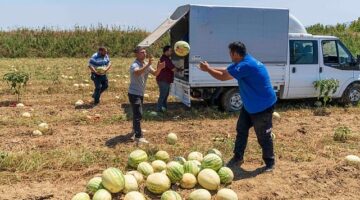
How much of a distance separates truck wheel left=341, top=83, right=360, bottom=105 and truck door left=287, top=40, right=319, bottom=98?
3.99 feet

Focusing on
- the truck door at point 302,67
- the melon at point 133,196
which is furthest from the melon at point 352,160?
the truck door at point 302,67

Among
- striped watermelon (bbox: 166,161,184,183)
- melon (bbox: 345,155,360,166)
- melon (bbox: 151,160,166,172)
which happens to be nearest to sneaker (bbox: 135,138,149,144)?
melon (bbox: 151,160,166,172)

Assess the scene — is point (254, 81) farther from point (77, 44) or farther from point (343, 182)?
point (77, 44)

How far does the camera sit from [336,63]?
40.0ft

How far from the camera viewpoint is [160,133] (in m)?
9.10

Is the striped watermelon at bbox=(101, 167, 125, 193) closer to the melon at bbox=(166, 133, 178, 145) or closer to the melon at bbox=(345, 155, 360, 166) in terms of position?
the melon at bbox=(166, 133, 178, 145)

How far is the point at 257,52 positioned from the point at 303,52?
5.09ft

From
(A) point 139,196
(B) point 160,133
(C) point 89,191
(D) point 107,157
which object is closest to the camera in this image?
(A) point 139,196

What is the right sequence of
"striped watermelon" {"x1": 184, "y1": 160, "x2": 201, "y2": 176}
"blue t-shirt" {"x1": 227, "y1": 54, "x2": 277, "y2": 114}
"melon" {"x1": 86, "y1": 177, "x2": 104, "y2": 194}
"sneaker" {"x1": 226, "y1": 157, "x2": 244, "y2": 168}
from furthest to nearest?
1. "sneaker" {"x1": 226, "y1": 157, "x2": 244, "y2": 168}
2. "blue t-shirt" {"x1": 227, "y1": 54, "x2": 277, "y2": 114}
3. "striped watermelon" {"x1": 184, "y1": 160, "x2": 201, "y2": 176}
4. "melon" {"x1": 86, "y1": 177, "x2": 104, "y2": 194}

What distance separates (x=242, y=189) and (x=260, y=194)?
269 millimetres

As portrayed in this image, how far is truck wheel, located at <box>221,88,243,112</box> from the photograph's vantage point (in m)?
11.3

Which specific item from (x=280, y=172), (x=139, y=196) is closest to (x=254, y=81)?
(x=280, y=172)

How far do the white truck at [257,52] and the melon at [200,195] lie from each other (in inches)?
213

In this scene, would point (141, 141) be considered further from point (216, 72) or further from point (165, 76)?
point (165, 76)
